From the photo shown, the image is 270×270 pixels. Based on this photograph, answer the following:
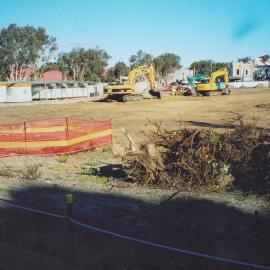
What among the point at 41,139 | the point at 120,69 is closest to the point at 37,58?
the point at 120,69

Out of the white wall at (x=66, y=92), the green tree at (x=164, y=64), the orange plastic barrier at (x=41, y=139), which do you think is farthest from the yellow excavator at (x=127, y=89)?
the green tree at (x=164, y=64)

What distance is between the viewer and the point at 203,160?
343 inches

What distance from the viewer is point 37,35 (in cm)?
8581

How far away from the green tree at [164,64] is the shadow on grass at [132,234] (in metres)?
114

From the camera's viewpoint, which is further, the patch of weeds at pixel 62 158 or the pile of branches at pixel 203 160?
the patch of weeds at pixel 62 158

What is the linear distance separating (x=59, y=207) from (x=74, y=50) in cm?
9298

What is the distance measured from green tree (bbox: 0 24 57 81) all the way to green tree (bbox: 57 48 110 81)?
9461mm

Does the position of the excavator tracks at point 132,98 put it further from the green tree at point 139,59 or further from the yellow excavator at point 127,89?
the green tree at point 139,59

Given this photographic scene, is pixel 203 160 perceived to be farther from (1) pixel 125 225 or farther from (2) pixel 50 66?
(2) pixel 50 66

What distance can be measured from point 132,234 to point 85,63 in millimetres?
92459

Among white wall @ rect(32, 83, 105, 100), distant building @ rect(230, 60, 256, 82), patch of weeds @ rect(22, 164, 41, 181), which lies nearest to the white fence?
white wall @ rect(32, 83, 105, 100)

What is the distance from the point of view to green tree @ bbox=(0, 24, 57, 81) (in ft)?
272

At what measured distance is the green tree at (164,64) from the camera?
4712 inches

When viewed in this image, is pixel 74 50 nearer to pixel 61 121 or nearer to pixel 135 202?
pixel 61 121
